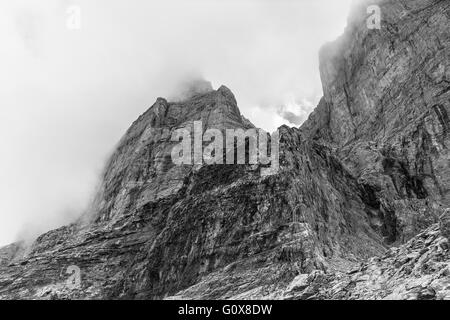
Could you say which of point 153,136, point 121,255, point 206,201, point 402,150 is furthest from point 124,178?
point 402,150

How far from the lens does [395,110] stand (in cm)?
11631

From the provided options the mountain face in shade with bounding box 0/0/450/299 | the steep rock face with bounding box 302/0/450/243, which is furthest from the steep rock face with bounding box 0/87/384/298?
the steep rock face with bounding box 302/0/450/243

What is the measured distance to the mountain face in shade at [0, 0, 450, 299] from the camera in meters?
65.6

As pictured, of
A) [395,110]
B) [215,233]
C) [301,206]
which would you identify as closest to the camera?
[301,206]

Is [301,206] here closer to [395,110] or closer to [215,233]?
[215,233]

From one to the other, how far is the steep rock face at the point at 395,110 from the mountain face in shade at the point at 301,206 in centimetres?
30

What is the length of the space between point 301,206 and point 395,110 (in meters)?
50.1

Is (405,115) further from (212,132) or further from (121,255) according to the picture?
(121,255)

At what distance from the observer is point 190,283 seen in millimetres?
74438

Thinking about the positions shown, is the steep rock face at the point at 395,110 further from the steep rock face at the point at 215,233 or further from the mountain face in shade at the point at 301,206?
the steep rock face at the point at 215,233

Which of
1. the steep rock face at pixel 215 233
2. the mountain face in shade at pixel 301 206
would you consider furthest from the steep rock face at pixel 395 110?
the steep rock face at pixel 215 233

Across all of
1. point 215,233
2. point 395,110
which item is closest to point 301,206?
point 215,233

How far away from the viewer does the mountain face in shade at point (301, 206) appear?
65562 mm
